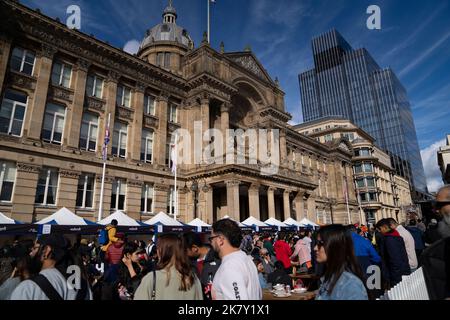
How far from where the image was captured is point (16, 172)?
17.9 meters

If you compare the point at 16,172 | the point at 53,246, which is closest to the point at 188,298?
the point at 53,246

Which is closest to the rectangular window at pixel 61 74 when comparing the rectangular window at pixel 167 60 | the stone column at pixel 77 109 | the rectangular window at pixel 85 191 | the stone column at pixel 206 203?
the stone column at pixel 77 109

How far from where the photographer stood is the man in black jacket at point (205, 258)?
Result: 207 inches

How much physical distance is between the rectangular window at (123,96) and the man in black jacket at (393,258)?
24032 mm

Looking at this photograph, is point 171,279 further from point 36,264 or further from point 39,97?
point 39,97

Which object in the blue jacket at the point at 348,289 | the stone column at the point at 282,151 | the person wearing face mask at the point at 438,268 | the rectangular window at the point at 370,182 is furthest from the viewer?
the rectangular window at the point at 370,182

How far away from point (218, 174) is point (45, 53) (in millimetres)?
16927

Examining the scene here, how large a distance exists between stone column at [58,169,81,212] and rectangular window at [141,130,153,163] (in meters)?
6.75

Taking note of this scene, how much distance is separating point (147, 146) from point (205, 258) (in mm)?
21926

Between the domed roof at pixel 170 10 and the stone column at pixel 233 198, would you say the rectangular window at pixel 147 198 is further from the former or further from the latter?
the domed roof at pixel 170 10

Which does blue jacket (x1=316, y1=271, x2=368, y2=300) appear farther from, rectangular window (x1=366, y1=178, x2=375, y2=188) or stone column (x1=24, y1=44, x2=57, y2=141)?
rectangular window (x1=366, y1=178, x2=375, y2=188)

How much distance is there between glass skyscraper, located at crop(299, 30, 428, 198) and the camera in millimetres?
117562

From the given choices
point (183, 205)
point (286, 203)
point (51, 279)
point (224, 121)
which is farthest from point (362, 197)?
point (51, 279)

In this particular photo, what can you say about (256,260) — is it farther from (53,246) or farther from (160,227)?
(160,227)
